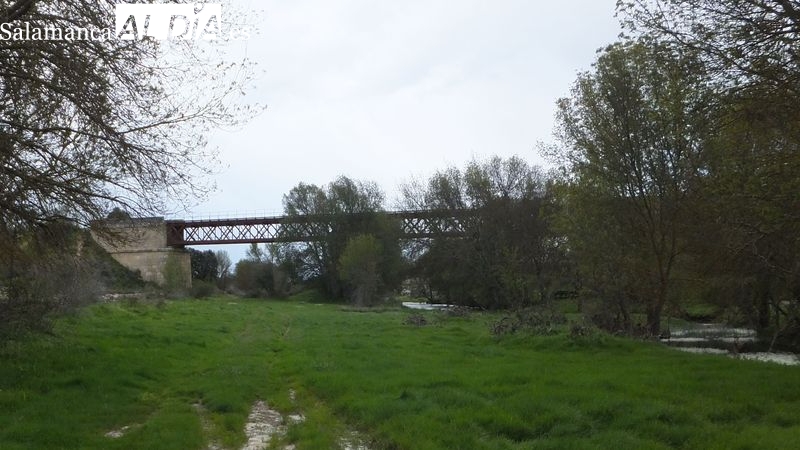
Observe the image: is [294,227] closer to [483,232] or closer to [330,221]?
[330,221]

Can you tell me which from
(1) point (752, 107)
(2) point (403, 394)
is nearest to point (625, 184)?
(1) point (752, 107)

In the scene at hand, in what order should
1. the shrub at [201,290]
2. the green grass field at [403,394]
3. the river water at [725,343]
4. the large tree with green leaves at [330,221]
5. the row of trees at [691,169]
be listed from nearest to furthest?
the green grass field at [403,394] → the row of trees at [691,169] → the river water at [725,343] → the shrub at [201,290] → the large tree with green leaves at [330,221]

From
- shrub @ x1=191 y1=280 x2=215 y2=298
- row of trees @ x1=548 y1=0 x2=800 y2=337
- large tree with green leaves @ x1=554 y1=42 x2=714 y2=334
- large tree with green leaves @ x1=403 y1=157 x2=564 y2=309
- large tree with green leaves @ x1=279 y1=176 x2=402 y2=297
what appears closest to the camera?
row of trees @ x1=548 y1=0 x2=800 y2=337

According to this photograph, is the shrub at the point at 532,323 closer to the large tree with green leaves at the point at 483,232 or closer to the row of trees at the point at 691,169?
the row of trees at the point at 691,169

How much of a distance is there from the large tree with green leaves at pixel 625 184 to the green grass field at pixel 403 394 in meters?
4.70

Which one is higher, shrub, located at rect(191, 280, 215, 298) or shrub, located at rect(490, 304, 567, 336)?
shrub, located at rect(191, 280, 215, 298)

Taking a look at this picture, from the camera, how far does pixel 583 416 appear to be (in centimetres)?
1023

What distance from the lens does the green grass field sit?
9391 mm

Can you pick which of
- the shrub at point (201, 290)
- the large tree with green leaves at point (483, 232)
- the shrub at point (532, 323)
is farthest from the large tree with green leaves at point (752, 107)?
the shrub at point (201, 290)

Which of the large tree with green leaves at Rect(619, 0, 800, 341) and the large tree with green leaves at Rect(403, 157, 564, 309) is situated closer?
the large tree with green leaves at Rect(619, 0, 800, 341)

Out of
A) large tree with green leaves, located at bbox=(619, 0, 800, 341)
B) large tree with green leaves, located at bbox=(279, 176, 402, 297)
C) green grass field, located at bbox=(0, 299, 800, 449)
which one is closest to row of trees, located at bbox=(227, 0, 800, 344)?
large tree with green leaves, located at bbox=(619, 0, 800, 341)

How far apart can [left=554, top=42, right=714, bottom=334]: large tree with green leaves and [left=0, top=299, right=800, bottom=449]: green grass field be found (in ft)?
15.4

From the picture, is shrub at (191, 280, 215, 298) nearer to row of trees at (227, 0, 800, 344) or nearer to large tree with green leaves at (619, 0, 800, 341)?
row of trees at (227, 0, 800, 344)

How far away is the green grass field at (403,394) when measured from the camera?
9391 millimetres
